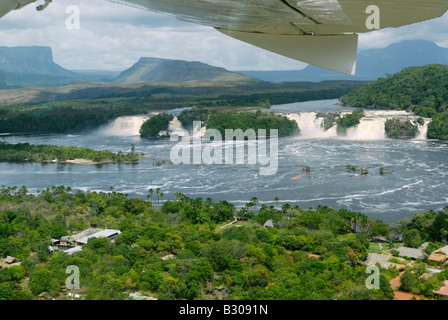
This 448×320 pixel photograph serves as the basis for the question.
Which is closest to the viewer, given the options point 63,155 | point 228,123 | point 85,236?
point 85,236

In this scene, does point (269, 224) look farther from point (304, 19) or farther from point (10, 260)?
point (304, 19)

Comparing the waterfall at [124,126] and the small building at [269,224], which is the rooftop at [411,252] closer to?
the small building at [269,224]

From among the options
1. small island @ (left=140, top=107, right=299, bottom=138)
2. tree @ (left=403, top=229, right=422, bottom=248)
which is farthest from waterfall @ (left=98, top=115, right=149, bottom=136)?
tree @ (left=403, top=229, right=422, bottom=248)

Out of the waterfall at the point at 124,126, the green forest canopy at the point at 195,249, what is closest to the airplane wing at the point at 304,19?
the green forest canopy at the point at 195,249

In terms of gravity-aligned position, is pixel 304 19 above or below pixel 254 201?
above

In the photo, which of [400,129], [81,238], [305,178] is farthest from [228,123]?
[81,238]

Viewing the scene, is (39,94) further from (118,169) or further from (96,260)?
(96,260)
